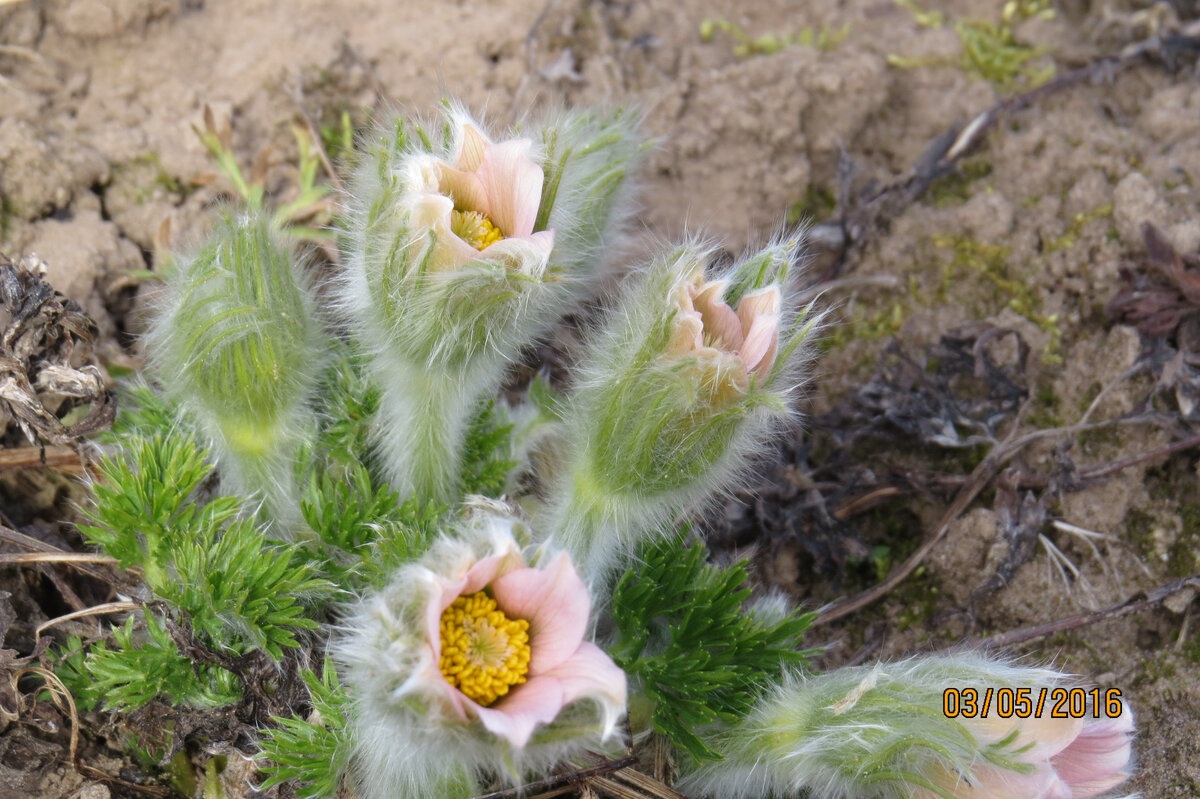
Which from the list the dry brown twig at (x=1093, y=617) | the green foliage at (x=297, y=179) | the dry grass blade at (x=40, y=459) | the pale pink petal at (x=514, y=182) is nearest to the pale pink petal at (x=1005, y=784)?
the dry brown twig at (x=1093, y=617)

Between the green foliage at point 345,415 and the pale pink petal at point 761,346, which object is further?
the green foliage at point 345,415

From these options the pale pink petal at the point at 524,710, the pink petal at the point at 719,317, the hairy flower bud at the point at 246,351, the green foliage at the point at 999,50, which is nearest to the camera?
the pale pink petal at the point at 524,710

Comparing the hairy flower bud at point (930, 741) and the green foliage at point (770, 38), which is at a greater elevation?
the green foliage at point (770, 38)

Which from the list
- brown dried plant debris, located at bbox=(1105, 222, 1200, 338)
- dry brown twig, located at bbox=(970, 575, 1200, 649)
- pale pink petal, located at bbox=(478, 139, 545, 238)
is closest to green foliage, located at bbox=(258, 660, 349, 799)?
pale pink petal, located at bbox=(478, 139, 545, 238)

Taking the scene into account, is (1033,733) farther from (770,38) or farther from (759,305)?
(770,38)

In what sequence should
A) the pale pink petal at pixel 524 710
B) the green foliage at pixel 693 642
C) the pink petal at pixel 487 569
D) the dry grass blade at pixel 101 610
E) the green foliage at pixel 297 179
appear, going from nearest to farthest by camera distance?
the pale pink petal at pixel 524 710
the pink petal at pixel 487 569
the green foliage at pixel 693 642
the dry grass blade at pixel 101 610
the green foliage at pixel 297 179

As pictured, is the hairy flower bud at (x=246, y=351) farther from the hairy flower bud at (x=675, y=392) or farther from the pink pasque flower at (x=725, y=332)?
the pink pasque flower at (x=725, y=332)

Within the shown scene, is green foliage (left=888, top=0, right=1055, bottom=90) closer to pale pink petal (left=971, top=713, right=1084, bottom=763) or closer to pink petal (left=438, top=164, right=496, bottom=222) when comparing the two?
pink petal (left=438, top=164, right=496, bottom=222)

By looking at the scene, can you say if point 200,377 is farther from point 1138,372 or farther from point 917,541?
point 1138,372
